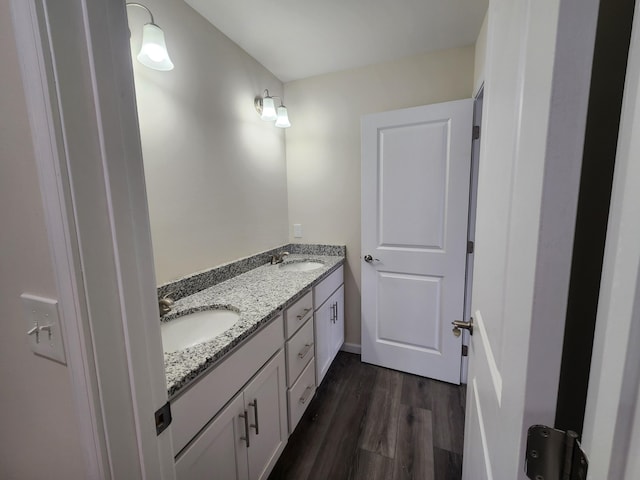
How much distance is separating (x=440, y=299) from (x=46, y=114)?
79.6 inches

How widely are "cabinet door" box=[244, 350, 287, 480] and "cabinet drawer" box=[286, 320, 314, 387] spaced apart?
0.20 feet

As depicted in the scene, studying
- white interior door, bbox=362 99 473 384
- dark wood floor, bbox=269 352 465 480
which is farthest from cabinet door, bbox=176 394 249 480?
white interior door, bbox=362 99 473 384

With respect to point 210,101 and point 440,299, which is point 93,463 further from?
point 440,299

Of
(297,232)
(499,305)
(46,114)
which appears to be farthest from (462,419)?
(46,114)

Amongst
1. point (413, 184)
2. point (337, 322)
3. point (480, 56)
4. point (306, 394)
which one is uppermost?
point (480, 56)

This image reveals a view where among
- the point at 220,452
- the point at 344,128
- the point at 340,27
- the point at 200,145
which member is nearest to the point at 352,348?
the point at 220,452

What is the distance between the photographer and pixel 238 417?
0.99 m

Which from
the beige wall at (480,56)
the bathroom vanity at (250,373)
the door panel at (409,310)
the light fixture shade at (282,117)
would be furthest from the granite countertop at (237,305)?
the beige wall at (480,56)

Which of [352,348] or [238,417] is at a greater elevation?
[238,417]

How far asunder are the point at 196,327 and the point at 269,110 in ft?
4.82

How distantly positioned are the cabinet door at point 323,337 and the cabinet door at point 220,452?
0.76 meters

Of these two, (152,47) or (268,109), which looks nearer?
(152,47)

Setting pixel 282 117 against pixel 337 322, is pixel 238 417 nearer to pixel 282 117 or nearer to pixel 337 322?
pixel 337 322

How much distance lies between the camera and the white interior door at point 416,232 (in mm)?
1726
